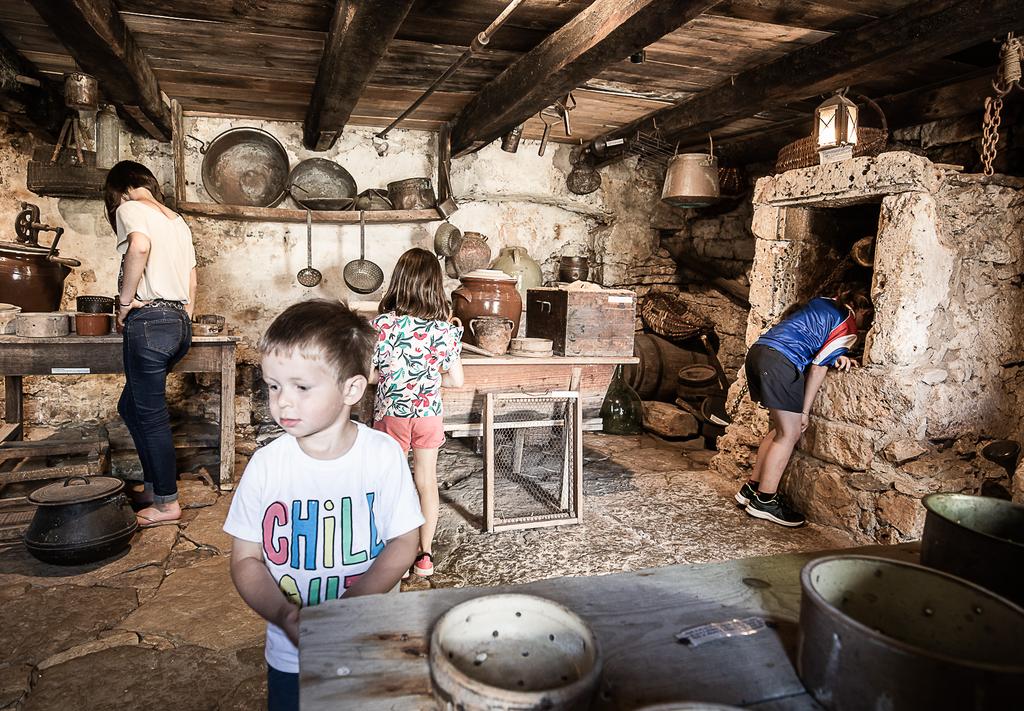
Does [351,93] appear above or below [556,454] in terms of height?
above

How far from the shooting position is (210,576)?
3.14m

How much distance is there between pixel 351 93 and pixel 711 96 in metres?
2.67

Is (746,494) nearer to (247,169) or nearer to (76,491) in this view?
(76,491)

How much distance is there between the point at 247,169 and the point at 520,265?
9.28ft

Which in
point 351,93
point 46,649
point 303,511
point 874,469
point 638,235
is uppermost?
point 351,93

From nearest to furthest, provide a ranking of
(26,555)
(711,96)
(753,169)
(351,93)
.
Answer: (26,555) < (351,93) < (711,96) < (753,169)

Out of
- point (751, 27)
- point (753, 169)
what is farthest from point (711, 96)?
point (753, 169)

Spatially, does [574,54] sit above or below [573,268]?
above

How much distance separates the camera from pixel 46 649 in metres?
2.49

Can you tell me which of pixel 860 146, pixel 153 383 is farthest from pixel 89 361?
pixel 860 146

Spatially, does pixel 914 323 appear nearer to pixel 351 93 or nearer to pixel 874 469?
pixel 874 469

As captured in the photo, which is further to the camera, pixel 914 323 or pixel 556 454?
pixel 556 454

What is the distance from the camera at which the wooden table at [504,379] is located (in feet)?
13.0

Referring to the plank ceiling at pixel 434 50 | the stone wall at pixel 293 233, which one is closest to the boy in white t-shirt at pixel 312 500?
the plank ceiling at pixel 434 50
